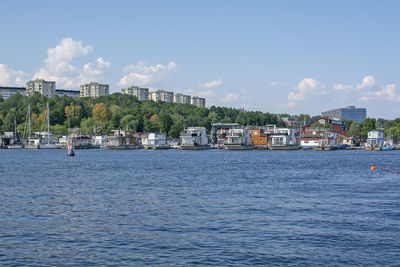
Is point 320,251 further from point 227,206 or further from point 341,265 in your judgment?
point 227,206

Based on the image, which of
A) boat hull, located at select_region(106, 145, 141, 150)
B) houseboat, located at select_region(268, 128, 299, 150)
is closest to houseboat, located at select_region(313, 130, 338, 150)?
houseboat, located at select_region(268, 128, 299, 150)

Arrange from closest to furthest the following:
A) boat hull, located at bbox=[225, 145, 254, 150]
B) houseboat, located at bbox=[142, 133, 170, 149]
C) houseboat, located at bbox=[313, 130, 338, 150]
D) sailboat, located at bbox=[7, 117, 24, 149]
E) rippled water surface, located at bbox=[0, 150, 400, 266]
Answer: rippled water surface, located at bbox=[0, 150, 400, 266] < boat hull, located at bbox=[225, 145, 254, 150] < houseboat, located at bbox=[313, 130, 338, 150] < houseboat, located at bbox=[142, 133, 170, 149] < sailboat, located at bbox=[7, 117, 24, 149]

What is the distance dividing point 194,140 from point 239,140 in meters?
14.8

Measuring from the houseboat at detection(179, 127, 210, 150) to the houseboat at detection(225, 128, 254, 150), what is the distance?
31.1 feet

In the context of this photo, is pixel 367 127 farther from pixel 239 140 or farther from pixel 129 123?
pixel 129 123

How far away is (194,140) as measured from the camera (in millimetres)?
154625

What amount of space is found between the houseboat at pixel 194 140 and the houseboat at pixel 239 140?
9.48 m

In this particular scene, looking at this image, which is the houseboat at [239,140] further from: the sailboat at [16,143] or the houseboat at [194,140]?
the sailboat at [16,143]

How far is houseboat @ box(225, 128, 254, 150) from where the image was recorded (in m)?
150

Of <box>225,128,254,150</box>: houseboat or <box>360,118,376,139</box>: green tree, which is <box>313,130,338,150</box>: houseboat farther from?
<box>360,118,376,139</box>: green tree

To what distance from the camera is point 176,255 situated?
1866 centimetres

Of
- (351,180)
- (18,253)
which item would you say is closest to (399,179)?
(351,180)

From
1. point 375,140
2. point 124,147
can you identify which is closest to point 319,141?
point 375,140

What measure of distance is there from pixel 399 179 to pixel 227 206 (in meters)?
25.7
